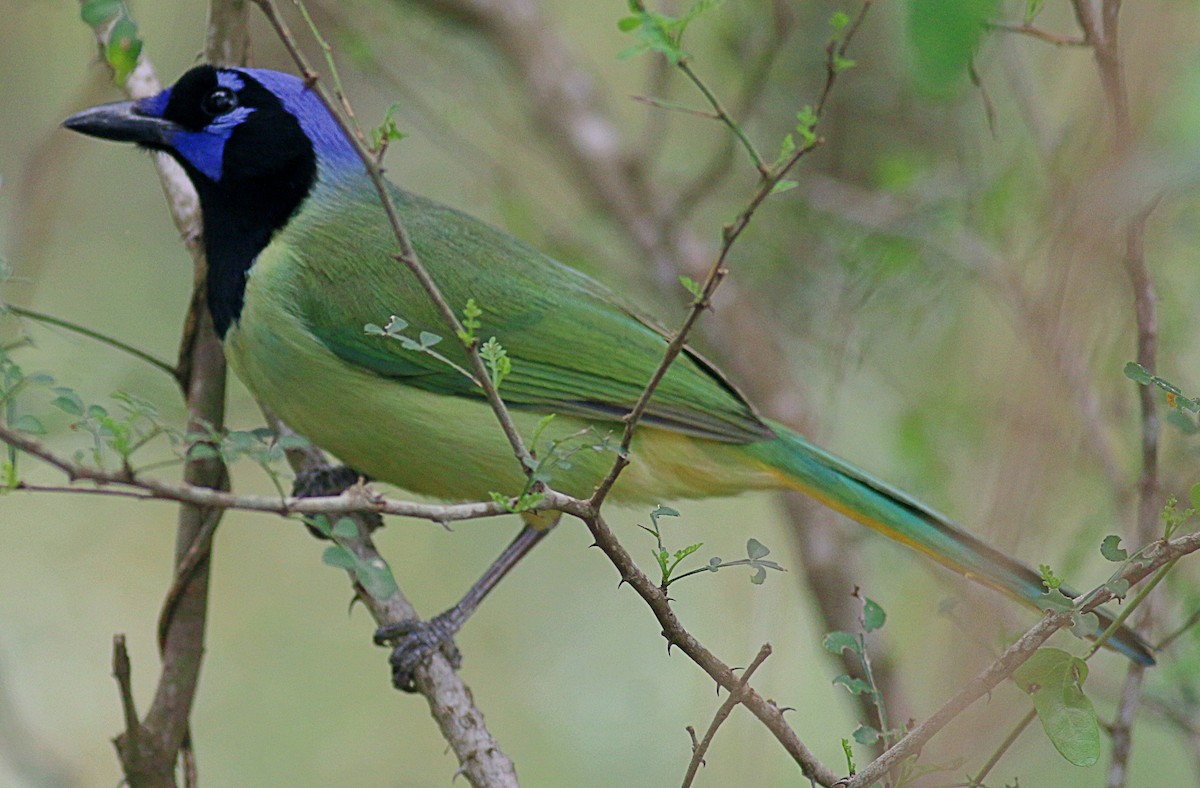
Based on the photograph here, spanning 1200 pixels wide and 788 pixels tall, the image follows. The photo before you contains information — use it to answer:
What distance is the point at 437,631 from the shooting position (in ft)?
11.0

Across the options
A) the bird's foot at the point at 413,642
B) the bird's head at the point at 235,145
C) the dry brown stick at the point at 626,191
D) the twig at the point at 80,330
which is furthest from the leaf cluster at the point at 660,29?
the dry brown stick at the point at 626,191

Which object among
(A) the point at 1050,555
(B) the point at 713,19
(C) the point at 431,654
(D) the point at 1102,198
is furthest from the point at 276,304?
(A) the point at 1050,555

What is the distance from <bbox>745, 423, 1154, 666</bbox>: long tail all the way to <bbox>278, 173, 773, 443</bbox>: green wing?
11cm

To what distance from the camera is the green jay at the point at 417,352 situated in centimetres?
339

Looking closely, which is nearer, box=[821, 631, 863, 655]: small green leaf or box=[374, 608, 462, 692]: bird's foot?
box=[821, 631, 863, 655]: small green leaf

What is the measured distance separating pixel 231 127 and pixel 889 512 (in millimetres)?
2064

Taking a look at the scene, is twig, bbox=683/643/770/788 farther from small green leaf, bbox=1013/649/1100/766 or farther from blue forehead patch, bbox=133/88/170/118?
blue forehead patch, bbox=133/88/170/118

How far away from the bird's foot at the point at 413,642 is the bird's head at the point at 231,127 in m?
1.30

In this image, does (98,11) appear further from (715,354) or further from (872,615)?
(715,354)

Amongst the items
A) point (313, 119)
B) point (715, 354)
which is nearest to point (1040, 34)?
point (313, 119)

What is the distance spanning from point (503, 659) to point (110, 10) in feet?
16.4

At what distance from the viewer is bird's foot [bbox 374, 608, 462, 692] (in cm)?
316

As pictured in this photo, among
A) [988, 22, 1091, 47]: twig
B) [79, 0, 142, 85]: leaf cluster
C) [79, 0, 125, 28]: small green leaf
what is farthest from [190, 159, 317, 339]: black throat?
[988, 22, 1091, 47]: twig

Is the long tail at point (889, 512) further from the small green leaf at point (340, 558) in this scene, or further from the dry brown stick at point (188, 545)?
the small green leaf at point (340, 558)
